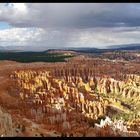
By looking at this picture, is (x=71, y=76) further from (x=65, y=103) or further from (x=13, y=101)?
(x=13, y=101)

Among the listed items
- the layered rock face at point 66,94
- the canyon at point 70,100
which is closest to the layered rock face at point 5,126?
the canyon at point 70,100

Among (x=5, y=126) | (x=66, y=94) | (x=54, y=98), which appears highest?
(x=5, y=126)

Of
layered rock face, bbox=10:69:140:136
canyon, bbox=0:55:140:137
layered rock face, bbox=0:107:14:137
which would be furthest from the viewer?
layered rock face, bbox=10:69:140:136

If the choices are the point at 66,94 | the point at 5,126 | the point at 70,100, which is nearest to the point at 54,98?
the point at 70,100

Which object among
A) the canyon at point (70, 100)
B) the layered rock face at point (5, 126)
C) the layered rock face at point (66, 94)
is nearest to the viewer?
the layered rock face at point (5, 126)

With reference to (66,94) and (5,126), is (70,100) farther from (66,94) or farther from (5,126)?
(5,126)

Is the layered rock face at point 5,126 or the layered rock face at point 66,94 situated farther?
the layered rock face at point 66,94

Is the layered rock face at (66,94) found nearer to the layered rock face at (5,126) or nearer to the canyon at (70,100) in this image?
the canyon at (70,100)

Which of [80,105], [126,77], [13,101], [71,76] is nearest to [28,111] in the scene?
[13,101]

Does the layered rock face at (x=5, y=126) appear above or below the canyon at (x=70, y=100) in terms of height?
above

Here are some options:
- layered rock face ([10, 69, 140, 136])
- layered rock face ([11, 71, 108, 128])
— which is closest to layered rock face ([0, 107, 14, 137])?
layered rock face ([10, 69, 140, 136])

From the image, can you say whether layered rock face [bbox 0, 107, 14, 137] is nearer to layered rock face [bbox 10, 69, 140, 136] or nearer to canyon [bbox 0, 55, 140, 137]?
canyon [bbox 0, 55, 140, 137]
